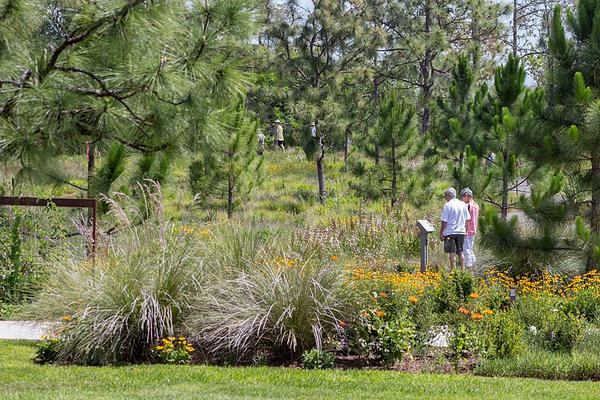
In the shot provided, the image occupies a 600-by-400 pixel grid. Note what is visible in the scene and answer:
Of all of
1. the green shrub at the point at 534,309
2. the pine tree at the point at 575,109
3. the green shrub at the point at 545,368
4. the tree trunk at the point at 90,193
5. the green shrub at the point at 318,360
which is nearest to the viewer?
the green shrub at the point at 545,368

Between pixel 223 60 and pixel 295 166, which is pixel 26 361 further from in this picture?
pixel 295 166

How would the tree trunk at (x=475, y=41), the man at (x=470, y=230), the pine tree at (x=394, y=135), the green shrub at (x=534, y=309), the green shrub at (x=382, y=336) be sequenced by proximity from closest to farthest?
the green shrub at (x=382, y=336)
the green shrub at (x=534, y=309)
the man at (x=470, y=230)
the pine tree at (x=394, y=135)
the tree trunk at (x=475, y=41)

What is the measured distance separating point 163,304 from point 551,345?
394 cm

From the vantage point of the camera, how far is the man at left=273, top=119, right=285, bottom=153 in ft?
122

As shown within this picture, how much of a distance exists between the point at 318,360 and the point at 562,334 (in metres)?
2.49

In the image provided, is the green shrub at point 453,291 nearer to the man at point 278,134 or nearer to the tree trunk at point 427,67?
the tree trunk at point 427,67

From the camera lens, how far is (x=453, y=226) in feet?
49.9

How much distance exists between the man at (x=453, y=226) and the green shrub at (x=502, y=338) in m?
6.17

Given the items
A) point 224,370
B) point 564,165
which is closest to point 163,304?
point 224,370

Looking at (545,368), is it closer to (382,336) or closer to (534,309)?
(382,336)

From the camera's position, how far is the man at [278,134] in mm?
37281

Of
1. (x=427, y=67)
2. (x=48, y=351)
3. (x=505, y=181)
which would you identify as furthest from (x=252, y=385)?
(x=427, y=67)

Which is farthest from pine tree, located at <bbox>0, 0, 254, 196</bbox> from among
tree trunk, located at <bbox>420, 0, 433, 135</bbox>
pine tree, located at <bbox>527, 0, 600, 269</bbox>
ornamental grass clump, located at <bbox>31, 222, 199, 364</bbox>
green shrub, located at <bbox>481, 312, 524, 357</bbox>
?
tree trunk, located at <bbox>420, 0, 433, 135</bbox>

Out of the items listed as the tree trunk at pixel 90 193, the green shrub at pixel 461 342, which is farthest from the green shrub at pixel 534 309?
the tree trunk at pixel 90 193
